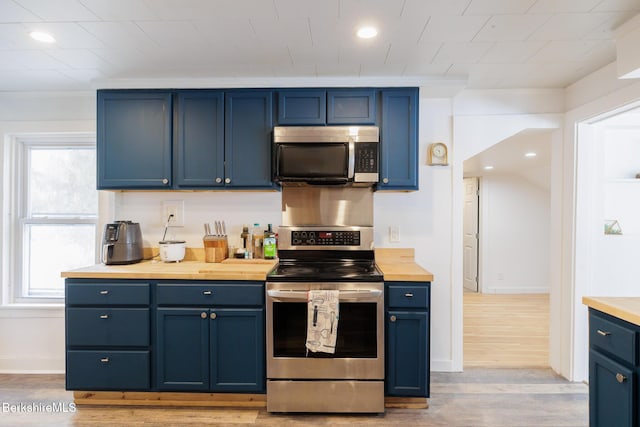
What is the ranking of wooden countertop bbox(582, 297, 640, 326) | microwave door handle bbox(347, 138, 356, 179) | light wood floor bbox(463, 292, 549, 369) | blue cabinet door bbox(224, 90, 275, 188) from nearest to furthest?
wooden countertop bbox(582, 297, 640, 326) → microwave door handle bbox(347, 138, 356, 179) → blue cabinet door bbox(224, 90, 275, 188) → light wood floor bbox(463, 292, 549, 369)

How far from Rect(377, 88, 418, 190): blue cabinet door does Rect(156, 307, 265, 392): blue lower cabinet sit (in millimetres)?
1363

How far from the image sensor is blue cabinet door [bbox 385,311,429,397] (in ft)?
7.24

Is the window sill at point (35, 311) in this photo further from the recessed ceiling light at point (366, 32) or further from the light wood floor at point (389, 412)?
the recessed ceiling light at point (366, 32)

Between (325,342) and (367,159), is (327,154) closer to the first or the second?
(367,159)

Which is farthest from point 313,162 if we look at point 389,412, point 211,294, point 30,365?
point 30,365

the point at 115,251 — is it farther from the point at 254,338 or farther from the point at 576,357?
the point at 576,357

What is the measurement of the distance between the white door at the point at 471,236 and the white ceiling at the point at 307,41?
313cm

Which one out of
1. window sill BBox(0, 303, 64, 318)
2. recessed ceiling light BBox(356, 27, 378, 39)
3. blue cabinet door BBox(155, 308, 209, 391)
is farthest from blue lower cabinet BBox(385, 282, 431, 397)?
window sill BBox(0, 303, 64, 318)

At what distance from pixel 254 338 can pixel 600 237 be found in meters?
2.73

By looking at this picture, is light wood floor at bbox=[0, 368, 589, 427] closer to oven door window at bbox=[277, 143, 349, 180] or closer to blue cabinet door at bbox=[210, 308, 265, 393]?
blue cabinet door at bbox=[210, 308, 265, 393]

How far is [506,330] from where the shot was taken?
379 cm

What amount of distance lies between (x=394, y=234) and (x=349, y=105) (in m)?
1.10

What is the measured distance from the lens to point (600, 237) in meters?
2.67

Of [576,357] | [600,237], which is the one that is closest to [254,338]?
[576,357]
